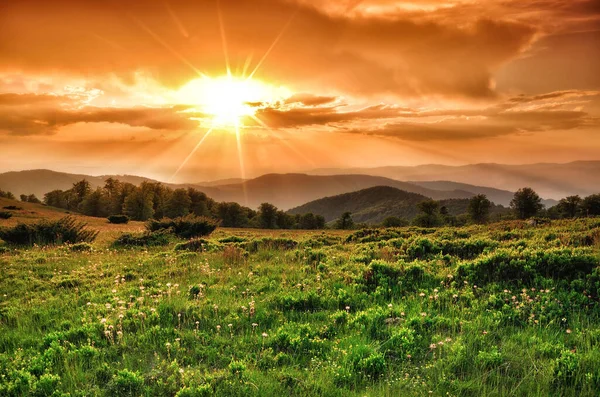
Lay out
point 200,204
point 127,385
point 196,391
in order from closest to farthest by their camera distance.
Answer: point 196,391
point 127,385
point 200,204

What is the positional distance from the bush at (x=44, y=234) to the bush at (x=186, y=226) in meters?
4.48

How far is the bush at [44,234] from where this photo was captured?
22578 mm

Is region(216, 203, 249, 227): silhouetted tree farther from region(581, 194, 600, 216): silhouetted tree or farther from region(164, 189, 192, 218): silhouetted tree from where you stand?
region(581, 194, 600, 216): silhouetted tree

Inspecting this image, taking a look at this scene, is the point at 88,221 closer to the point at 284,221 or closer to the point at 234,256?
the point at 234,256

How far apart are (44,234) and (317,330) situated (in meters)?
22.1

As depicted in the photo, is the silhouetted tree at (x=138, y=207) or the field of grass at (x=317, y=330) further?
the silhouetted tree at (x=138, y=207)

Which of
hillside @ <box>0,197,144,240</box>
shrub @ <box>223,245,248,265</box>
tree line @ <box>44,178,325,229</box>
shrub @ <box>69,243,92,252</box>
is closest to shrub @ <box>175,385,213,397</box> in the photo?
shrub @ <box>223,245,248,265</box>

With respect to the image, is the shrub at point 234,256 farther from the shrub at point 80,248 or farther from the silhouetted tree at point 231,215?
the silhouetted tree at point 231,215

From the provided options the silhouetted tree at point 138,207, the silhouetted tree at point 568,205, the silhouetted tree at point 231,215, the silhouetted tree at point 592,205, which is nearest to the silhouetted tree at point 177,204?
the silhouetted tree at point 138,207

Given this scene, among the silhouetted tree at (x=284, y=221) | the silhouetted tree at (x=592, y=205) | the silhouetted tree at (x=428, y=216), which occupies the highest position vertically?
the silhouetted tree at (x=592, y=205)

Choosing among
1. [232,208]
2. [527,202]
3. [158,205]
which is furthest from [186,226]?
[527,202]

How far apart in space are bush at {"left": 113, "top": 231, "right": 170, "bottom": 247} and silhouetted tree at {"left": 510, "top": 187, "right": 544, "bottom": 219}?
9098cm

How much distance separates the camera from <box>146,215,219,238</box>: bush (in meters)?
27.1

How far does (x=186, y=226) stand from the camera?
90.9 ft
